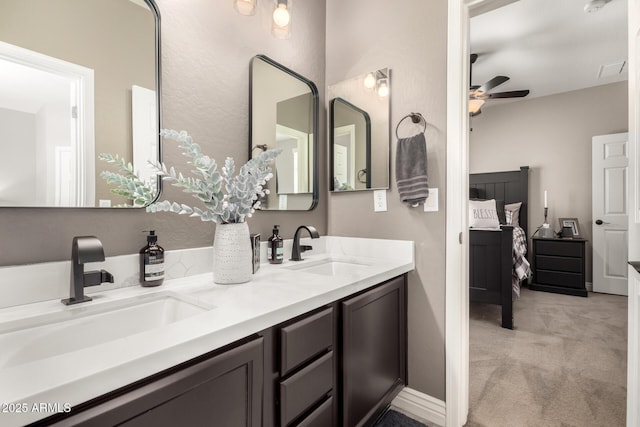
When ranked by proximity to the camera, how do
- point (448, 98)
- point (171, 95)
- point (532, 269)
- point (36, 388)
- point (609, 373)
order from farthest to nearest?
1. point (532, 269)
2. point (609, 373)
3. point (448, 98)
4. point (171, 95)
5. point (36, 388)

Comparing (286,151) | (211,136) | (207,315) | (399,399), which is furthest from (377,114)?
(399,399)

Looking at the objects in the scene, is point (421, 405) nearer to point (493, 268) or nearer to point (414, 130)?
point (414, 130)

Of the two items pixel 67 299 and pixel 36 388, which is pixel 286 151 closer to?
pixel 67 299

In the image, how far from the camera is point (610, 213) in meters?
4.15

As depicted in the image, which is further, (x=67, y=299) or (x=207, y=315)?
(x=67, y=299)

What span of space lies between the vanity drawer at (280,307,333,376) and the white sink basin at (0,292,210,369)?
0.90 feet

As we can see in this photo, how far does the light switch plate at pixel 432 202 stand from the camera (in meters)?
1.65

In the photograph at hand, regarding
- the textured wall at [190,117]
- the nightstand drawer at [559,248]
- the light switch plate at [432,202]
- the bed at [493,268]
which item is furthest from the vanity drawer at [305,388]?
the nightstand drawer at [559,248]

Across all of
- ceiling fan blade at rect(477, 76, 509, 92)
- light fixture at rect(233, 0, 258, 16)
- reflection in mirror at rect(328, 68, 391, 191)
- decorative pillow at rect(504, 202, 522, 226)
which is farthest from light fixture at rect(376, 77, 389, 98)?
decorative pillow at rect(504, 202, 522, 226)

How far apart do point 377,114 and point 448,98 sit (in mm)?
421

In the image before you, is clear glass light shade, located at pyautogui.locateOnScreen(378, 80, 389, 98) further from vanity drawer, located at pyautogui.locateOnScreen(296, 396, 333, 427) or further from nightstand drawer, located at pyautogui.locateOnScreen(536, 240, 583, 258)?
nightstand drawer, located at pyautogui.locateOnScreen(536, 240, 583, 258)

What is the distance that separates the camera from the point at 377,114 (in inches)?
73.5

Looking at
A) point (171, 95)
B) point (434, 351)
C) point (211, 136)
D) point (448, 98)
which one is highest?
point (448, 98)

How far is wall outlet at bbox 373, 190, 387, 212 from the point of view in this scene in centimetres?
184
